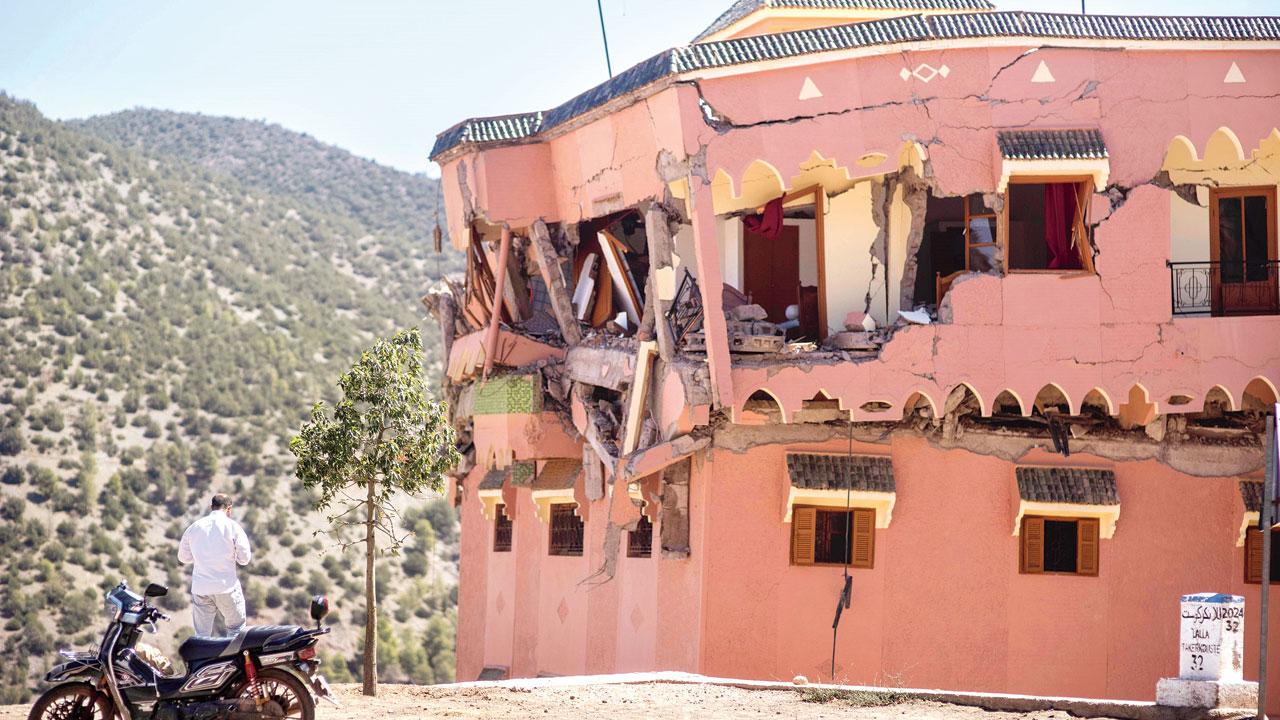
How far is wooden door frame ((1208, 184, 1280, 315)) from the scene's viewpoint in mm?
18453

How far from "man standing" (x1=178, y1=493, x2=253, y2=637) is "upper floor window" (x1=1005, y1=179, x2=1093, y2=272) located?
854cm

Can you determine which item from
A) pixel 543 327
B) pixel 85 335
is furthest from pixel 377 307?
pixel 543 327

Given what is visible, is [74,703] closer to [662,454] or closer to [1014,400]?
[662,454]

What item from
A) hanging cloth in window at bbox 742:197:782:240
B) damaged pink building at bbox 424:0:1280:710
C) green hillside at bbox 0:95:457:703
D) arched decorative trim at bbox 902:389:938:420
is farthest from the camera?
green hillside at bbox 0:95:457:703

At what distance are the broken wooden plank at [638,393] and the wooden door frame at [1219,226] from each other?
20.1ft

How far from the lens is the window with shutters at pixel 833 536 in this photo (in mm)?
18281

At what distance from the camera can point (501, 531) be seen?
2345cm

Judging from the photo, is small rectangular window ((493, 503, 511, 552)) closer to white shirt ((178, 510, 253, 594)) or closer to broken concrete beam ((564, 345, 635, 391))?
broken concrete beam ((564, 345, 635, 391))

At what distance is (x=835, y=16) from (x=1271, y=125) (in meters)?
5.82

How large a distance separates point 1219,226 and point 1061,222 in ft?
6.45

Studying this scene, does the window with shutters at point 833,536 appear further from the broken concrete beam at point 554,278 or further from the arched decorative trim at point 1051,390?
the broken concrete beam at point 554,278

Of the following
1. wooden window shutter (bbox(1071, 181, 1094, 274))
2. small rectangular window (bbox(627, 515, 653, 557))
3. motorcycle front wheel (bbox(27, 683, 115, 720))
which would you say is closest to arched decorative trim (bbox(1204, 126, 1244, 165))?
wooden window shutter (bbox(1071, 181, 1094, 274))

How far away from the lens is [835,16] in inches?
831

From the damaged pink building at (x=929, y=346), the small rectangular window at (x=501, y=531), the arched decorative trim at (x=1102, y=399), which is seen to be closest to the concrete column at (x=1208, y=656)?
the arched decorative trim at (x=1102, y=399)
